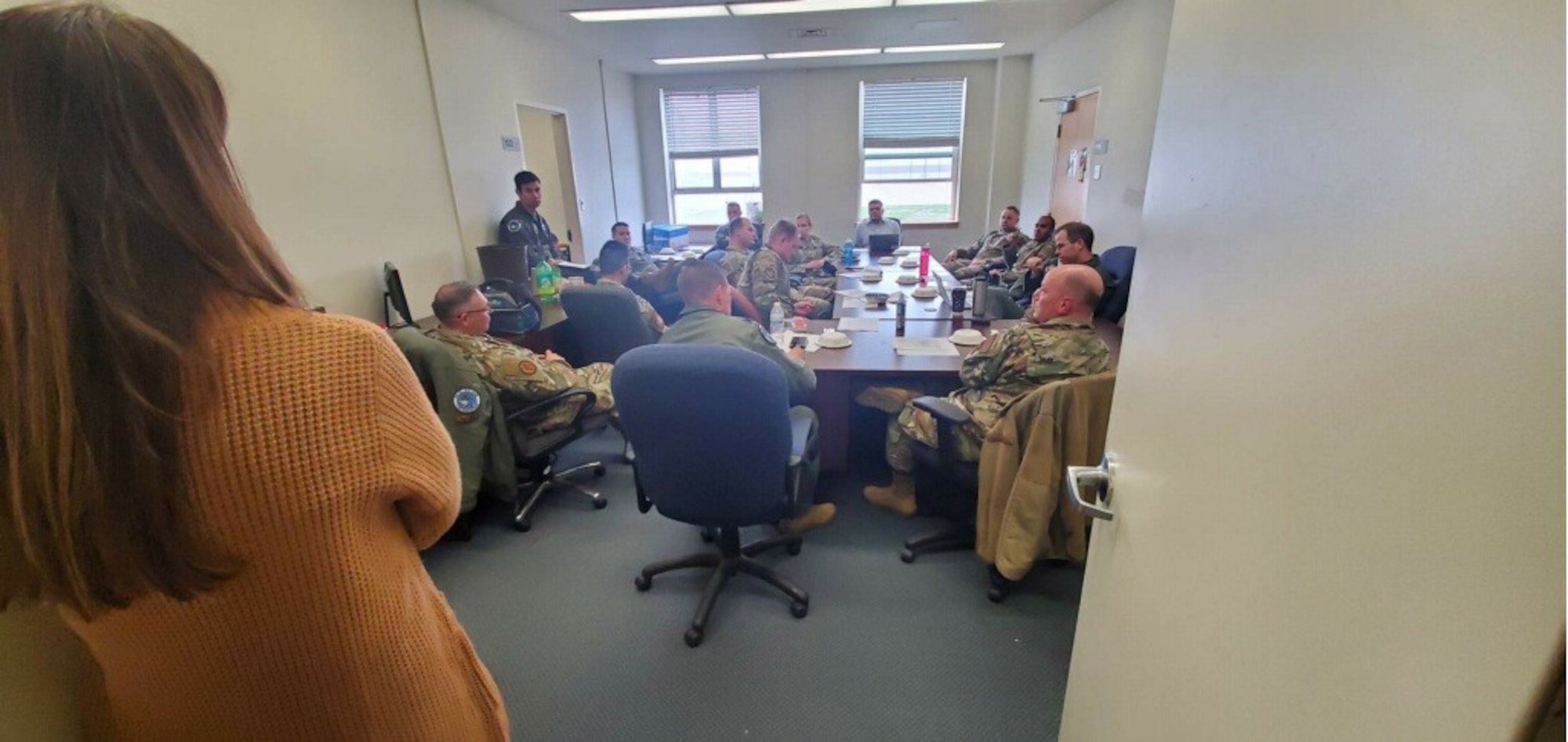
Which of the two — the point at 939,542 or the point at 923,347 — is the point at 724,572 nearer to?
the point at 939,542

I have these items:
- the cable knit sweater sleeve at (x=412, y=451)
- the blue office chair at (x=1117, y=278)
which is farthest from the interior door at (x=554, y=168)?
the cable knit sweater sleeve at (x=412, y=451)

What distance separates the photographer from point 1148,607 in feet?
2.80

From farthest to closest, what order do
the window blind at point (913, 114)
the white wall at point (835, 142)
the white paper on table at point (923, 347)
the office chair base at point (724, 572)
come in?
the window blind at point (913, 114), the white wall at point (835, 142), the white paper on table at point (923, 347), the office chair base at point (724, 572)

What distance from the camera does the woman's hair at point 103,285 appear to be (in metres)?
0.53

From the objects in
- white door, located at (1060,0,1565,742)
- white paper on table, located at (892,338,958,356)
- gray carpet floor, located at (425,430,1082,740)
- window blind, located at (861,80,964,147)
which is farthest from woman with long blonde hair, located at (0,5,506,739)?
window blind, located at (861,80,964,147)

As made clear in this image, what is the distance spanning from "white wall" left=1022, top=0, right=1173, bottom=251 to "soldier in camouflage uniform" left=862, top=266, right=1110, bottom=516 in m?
2.16

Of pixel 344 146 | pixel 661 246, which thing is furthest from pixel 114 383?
pixel 661 246

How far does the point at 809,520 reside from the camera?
2648 millimetres

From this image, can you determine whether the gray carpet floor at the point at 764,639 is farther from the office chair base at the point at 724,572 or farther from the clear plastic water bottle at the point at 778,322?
the clear plastic water bottle at the point at 778,322

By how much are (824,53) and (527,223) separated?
3788mm

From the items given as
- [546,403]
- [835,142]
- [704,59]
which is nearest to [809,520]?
[546,403]

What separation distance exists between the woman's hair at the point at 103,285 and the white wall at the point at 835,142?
26.5 ft

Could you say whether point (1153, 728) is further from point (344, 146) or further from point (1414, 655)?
point (344, 146)

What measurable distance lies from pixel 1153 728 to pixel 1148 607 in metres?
0.15
